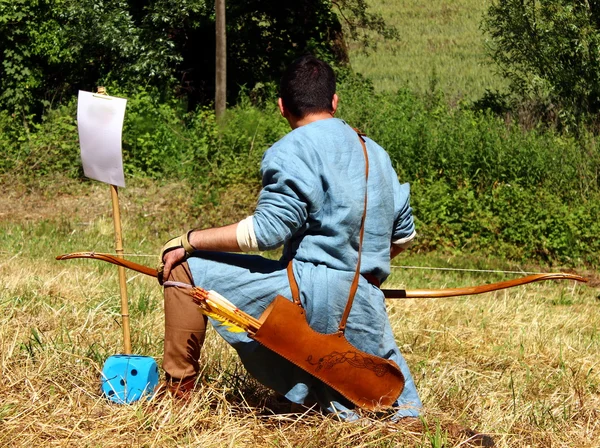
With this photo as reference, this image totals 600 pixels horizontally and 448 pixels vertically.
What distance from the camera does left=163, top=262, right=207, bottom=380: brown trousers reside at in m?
4.00

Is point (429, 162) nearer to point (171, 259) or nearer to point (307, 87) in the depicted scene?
point (307, 87)

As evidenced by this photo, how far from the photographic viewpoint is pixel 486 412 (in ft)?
14.5

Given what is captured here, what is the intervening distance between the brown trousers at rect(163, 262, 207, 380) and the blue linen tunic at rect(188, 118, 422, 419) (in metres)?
0.09

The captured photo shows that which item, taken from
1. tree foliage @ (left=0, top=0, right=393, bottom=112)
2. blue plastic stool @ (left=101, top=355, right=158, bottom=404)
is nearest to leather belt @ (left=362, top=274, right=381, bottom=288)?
blue plastic stool @ (left=101, top=355, right=158, bottom=404)

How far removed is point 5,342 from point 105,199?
7.31 meters

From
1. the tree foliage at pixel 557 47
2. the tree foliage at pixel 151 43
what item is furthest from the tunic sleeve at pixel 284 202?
the tree foliage at pixel 151 43

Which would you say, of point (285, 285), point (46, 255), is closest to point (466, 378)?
point (285, 285)

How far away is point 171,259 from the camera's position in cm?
397

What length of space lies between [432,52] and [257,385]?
23912 millimetres

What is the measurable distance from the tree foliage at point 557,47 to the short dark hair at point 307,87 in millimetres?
9168

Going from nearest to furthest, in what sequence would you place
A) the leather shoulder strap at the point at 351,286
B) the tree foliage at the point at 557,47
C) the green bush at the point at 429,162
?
the leather shoulder strap at the point at 351,286 → the green bush at the point at 429,162 → the tree foliage at the point at 557,47

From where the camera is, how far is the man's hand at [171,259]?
397cm

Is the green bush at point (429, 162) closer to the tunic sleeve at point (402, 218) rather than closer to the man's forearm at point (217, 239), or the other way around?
the tunic sleeve at point (402, 218)

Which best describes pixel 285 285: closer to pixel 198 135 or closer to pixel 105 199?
pixel 105 199
